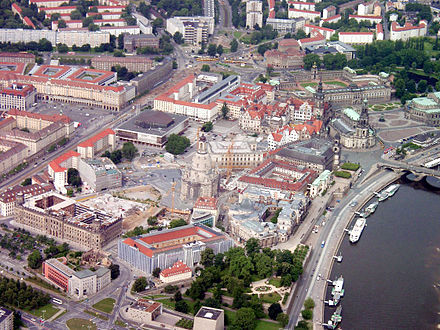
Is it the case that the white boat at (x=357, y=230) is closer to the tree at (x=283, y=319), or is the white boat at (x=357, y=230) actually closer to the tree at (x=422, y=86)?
the tree at (x=283, y=319)

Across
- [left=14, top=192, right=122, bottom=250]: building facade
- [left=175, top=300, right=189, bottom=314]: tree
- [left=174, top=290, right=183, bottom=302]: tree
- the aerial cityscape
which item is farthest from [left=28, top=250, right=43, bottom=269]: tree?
[left=175, top=300, right=189, bottom=314]: tree

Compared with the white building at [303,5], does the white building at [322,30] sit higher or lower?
lower

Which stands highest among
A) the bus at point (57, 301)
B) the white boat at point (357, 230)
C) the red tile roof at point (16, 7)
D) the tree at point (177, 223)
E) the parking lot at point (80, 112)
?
the red tile roof at point (16, 7)

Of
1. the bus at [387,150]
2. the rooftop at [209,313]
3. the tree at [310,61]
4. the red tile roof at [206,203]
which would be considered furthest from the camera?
the tree at [310,61]

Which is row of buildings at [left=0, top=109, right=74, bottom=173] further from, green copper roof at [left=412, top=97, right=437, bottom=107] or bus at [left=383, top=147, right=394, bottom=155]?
green copper roof at [left=412, top=97, right=437, bottom=107]

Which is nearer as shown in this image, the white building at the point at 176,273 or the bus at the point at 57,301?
the bus at the point at 57,301

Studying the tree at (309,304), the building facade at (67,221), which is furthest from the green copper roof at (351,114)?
the tree at (309,304)

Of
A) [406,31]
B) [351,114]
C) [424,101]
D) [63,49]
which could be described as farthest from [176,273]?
[406,31]
